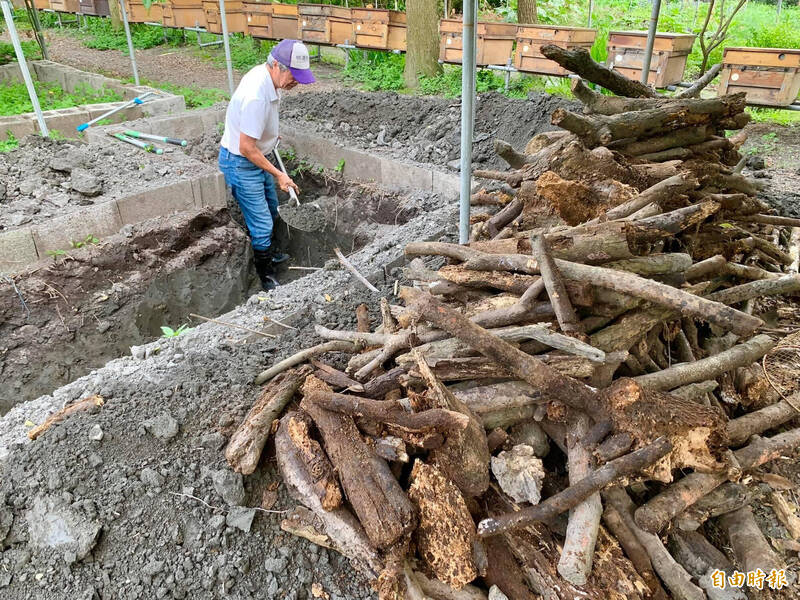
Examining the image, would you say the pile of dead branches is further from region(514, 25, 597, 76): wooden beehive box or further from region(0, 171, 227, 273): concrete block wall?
region(514, 25, 597, 76): wooden beehive box

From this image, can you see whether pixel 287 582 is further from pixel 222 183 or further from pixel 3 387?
pixel 222 183

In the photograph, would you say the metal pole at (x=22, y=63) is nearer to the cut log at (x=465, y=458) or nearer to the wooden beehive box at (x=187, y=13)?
the cut log at (x=465, y=458)

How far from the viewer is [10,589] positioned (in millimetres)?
2057

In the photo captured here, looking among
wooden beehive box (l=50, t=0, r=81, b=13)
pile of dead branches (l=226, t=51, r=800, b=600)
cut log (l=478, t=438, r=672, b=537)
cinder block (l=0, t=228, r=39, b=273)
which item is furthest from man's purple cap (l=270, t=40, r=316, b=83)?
wooden beehive box (l=50, t=0, r=81, b=13)

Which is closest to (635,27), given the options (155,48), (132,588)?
(155,48)

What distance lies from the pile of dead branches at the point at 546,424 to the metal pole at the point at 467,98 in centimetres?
61

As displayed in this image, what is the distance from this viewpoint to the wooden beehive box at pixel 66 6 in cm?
1712

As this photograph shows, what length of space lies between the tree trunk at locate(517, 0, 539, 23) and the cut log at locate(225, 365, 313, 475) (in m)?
9.57

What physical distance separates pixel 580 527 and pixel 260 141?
500cm

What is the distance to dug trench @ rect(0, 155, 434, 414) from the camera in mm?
4688

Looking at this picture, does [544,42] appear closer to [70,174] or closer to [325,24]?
[325,24]

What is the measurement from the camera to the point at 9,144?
20.5ft

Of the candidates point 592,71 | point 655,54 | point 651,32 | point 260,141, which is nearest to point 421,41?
point 655,54

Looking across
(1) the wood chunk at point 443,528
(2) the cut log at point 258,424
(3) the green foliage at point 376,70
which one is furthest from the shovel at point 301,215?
(1) the wood chunk at point 443,528
